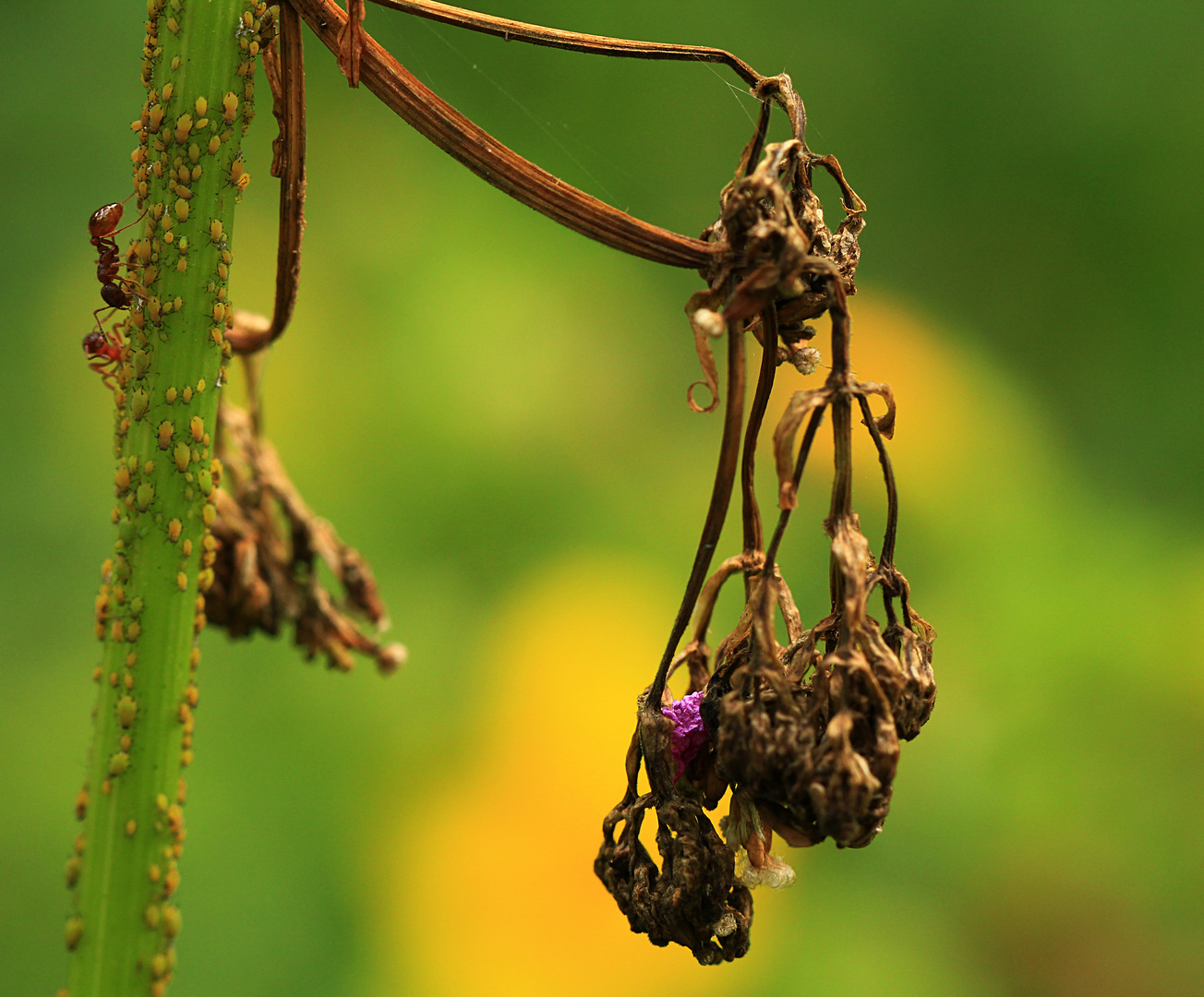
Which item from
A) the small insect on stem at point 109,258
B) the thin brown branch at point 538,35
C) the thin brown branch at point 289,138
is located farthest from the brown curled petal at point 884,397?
the small insect on stem at point 109,258

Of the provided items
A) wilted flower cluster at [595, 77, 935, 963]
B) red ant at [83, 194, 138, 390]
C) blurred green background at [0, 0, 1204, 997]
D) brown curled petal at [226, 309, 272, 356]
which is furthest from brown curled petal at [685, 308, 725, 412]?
blurred green background at [0, 0, 1204, 997]

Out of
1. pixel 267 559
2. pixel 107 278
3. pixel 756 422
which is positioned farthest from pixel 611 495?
pixel 756 422

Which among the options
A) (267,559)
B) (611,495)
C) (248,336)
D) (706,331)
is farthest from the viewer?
(611,495)

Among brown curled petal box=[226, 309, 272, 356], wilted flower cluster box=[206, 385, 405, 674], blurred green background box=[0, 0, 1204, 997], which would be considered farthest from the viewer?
blurred green background box=[0, 0, 1204, 997]

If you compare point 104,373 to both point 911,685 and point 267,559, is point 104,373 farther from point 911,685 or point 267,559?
Answer: point 911,685

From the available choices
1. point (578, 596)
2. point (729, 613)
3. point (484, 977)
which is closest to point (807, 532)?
point (729, 613)

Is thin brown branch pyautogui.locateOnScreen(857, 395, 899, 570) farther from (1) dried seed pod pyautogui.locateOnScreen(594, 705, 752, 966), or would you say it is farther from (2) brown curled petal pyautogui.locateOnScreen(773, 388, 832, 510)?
(1) dried seed pod pyautogui.locateOnScreen(594, 705, 752, 966)

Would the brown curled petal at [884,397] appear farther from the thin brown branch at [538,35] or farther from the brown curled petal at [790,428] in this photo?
the thin brown branch at [538,35]
